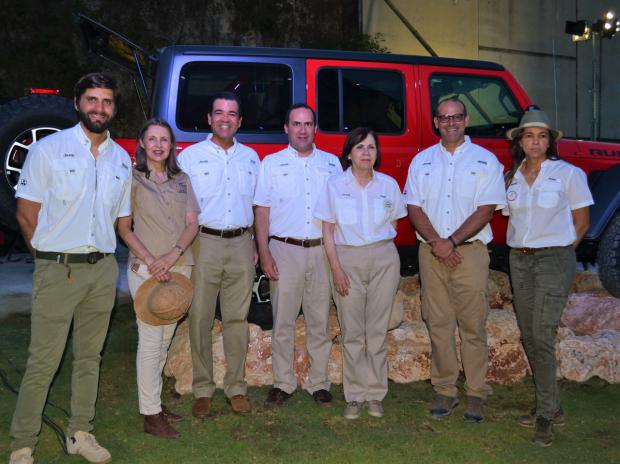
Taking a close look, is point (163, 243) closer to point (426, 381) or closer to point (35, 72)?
point (426, 381)

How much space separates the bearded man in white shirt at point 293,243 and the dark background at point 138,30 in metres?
6.64

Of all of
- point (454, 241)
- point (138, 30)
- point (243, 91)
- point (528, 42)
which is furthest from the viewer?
point (528, 42)

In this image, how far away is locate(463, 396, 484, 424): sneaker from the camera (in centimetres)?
377

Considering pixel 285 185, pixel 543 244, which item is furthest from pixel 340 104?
pixel 543 244

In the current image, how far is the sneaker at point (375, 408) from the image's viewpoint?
12.6 ft

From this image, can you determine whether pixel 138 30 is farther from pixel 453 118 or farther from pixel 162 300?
pixel 162 300

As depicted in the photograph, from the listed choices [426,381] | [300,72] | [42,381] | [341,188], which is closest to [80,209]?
[42,381]

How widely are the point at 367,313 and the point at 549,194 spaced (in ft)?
3.93

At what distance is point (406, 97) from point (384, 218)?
5.00 ft

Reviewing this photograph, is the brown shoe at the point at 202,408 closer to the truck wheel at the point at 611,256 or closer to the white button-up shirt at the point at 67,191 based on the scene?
the white button-up shirt at the point at 67,191

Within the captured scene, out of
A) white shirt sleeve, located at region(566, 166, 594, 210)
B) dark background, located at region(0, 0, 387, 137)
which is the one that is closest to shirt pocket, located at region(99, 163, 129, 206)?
white shirt sleeve, located at region(566, 166, 594, 210)

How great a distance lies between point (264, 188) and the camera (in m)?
3.96

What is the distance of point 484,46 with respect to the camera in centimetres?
1424

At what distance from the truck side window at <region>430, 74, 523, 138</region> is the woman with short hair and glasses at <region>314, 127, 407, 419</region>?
1.57 m
